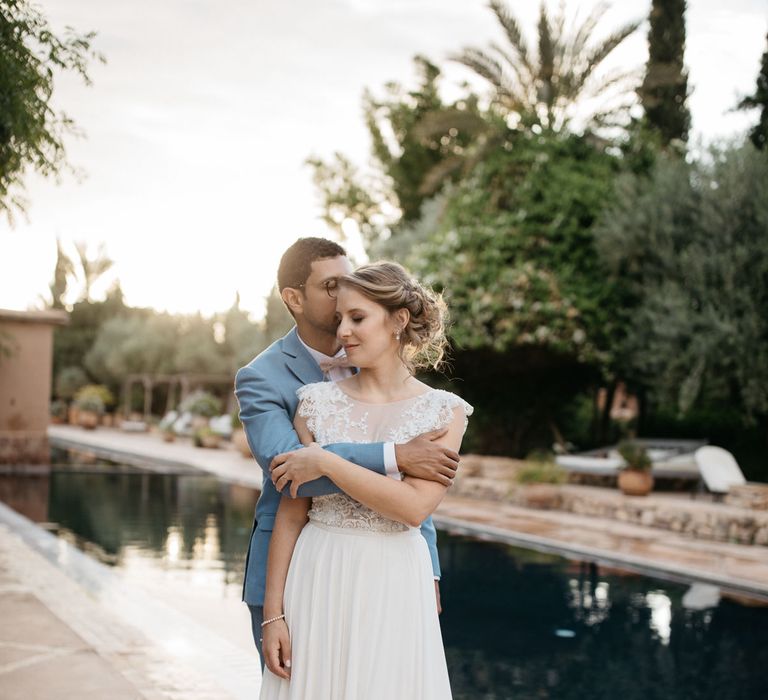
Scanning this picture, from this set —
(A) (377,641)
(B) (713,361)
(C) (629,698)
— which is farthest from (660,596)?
(A) (377,641)

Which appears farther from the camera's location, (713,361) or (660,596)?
(713,361)

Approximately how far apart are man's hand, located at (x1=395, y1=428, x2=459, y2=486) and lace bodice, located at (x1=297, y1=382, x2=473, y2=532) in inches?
2.9

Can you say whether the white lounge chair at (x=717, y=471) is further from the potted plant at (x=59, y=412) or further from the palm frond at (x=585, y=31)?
the potted plant at (x=59, y=412)

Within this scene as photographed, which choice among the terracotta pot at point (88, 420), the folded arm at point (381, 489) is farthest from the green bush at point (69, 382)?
the folded arm at point (381, 489)

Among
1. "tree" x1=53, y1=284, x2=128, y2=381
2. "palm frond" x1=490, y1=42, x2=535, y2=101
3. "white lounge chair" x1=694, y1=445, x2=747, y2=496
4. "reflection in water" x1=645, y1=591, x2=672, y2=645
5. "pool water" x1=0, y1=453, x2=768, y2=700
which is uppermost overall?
"palm frond" x1=490, y1=42, x2=535, y2=101

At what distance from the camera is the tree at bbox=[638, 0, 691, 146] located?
59.4 ft

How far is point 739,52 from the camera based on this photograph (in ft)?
50.4

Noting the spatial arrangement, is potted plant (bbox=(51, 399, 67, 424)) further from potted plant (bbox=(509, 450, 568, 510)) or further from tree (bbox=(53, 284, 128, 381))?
potted plant (bbox=(509, 450, 568, 510))

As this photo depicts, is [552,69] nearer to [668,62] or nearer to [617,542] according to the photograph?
[668,62]

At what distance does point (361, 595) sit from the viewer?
223 cm

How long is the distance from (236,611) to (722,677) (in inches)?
138

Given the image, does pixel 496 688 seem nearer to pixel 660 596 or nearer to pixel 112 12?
pixel 660 596

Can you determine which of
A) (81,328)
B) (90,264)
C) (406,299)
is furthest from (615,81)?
(90,264)

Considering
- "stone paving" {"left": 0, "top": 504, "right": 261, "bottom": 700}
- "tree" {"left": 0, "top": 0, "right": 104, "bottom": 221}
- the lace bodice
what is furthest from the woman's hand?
"tree" {"left": 0, "top": 0, "right": 104, "bottom": 221}
